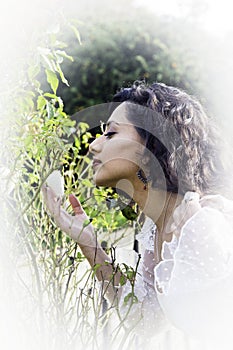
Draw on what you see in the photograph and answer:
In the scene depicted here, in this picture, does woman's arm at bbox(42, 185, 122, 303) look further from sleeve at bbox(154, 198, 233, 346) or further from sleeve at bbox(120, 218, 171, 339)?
sleeve at bbox(154, 198, 233, 346)

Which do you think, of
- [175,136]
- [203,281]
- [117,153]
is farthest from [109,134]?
[203,281]

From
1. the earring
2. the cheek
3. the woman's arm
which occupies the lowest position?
the woman's arm

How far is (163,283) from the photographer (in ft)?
4.57

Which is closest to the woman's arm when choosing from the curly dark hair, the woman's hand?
the woman's hand

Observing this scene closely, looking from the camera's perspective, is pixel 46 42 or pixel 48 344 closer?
pixel 46 42

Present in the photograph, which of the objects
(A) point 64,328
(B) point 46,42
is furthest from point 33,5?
(A) point 64,328

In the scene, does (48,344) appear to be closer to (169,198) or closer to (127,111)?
(169,198)

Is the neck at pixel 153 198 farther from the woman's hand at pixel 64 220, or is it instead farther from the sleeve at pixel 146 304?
the sleeve at pixel 146 304

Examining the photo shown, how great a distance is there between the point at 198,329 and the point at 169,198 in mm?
389

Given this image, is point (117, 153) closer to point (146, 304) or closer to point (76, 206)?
point (76, 206)

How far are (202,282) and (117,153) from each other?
42 centimetres

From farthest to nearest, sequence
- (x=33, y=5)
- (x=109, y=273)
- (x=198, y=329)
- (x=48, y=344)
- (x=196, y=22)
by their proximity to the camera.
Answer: (x=196, y=22) → (x=109, y=273) → (x=48, y=344) → (x=198, y=329) → (x=33, y=5)

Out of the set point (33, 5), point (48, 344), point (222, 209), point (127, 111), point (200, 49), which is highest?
point (200, 49)

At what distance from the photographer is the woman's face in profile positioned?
1.52m
